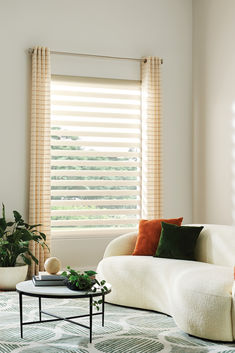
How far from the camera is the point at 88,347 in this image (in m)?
3.39

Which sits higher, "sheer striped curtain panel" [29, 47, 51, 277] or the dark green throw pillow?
"sheer striped curtain panel" [29, 47, 51, 277]

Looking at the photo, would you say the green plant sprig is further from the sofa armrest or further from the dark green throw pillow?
the dark green throw pillow

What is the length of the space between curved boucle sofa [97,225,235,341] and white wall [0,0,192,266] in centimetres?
150

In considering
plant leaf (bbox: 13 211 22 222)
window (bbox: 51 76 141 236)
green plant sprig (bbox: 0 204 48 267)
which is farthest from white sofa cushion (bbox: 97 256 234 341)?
window (bbox: 51 76 141 236)

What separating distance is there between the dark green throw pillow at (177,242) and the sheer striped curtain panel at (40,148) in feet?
5.37

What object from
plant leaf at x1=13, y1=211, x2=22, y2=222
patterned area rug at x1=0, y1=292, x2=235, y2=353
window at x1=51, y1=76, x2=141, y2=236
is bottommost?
patterned area rug at x1=0, y1=292, x2=235, y2=353

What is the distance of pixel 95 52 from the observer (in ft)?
20.6

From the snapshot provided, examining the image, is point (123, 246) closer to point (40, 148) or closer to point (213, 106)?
point (40, 148)

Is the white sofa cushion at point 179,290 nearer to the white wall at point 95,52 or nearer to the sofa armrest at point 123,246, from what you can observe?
the sofa armrest at point 123,246

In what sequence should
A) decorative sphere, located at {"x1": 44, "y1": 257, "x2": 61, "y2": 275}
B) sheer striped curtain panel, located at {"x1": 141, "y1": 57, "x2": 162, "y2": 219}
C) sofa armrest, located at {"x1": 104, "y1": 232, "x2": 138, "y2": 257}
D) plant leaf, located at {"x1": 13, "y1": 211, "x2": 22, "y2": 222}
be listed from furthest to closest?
sheer striped curtain panel, located at {"x1": 141, "y1": 57, "x2": 162, "y2": 219}, plant leaf, located at {"x1": 13, "y1": 211, "x2": 22, "y2": 222}, sofa armrest, located at {"x1": 104, "y1": 232, "x2": 138, "y2": 257}, decorative sphere, located at {"x1": 44, "y1": 257, "x2": 61, "y2": 275}

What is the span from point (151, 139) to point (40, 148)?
4.44 feet

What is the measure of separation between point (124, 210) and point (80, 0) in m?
2.56

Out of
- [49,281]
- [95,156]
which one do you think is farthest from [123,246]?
[95,156]

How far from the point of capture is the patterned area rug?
3.38 meters
